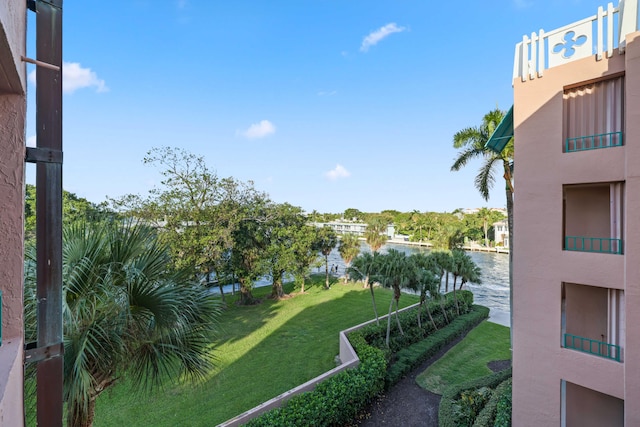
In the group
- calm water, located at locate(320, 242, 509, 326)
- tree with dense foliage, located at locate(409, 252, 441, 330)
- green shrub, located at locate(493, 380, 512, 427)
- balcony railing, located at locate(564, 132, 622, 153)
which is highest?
balcony railing, located at locate(564, 132, 622, 153)

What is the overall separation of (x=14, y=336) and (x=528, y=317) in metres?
7.41

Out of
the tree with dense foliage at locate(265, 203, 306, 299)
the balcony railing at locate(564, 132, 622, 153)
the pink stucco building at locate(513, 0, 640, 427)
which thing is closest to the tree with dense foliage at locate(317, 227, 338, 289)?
the tree with dense foliage at locate(265, 203, 306, 299)

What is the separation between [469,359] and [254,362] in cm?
894

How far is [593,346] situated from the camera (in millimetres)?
5629

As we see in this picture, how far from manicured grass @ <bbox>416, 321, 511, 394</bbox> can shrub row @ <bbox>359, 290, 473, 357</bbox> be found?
138 cm

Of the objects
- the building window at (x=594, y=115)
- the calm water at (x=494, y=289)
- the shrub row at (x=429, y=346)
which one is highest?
the building window at (x=594, y=115)

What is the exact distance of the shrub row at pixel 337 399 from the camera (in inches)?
277

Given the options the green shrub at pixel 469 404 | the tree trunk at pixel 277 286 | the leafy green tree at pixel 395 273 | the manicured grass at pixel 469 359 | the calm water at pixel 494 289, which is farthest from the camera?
the tree trunk at pixel 277 286

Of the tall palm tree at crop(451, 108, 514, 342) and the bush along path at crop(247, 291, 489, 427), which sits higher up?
the tall palm tree at crop(451, 108, 514, 342)

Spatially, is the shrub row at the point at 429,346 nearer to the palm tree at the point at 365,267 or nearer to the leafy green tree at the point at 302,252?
the palm tree at the point at 365,267

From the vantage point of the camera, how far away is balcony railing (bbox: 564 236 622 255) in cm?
533

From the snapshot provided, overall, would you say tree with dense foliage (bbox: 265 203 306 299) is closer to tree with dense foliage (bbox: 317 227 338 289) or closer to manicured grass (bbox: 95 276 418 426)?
manicured grass (bbox: 95 276 418 426)

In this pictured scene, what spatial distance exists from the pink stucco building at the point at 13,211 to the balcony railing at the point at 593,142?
758 cm

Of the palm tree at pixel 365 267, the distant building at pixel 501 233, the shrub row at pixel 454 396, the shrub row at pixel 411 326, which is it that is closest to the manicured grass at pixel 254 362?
the shrub row at pixel 411 326
